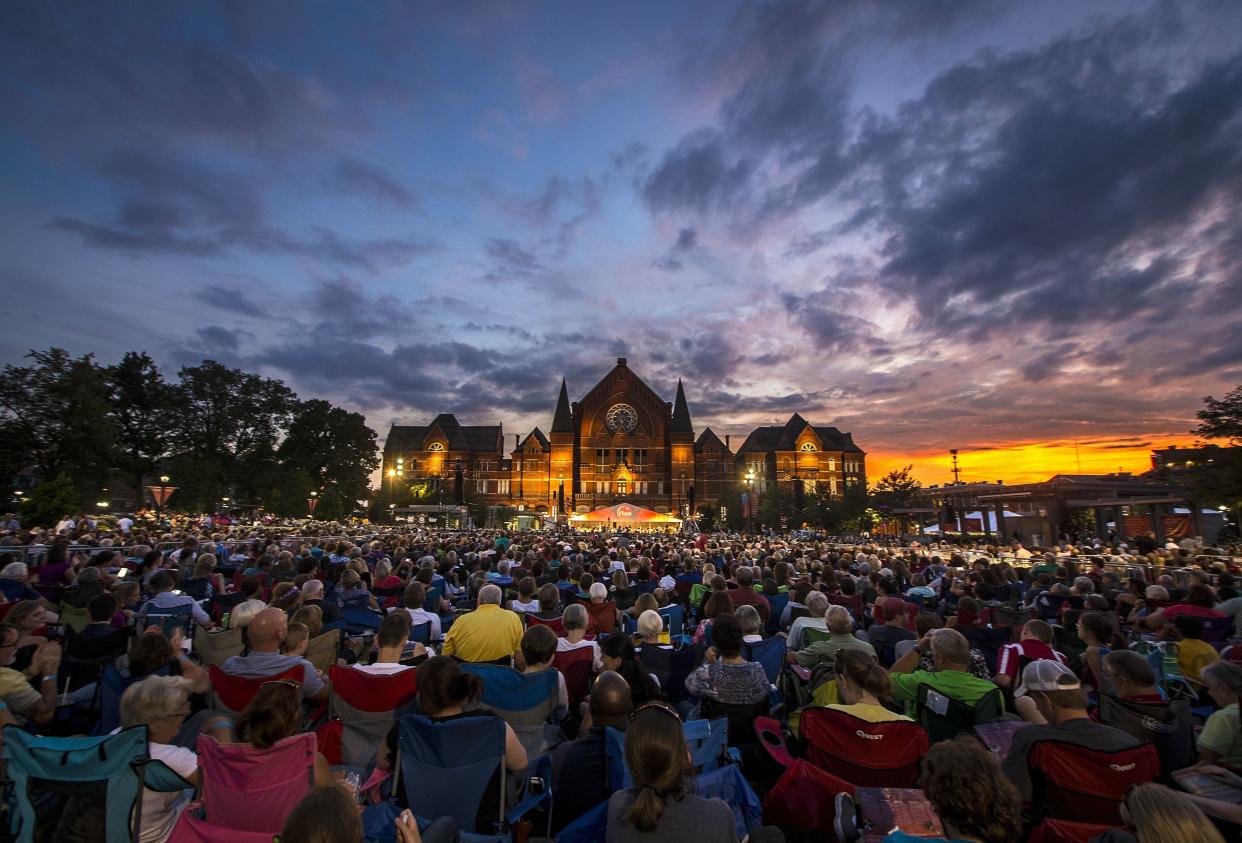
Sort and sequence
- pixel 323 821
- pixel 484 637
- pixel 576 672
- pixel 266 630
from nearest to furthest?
pixel 323 821 < pixel 266 630 < pixel 576 672 < pixel 484 637

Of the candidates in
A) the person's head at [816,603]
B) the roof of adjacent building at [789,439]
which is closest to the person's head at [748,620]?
the person's head at [816,603]

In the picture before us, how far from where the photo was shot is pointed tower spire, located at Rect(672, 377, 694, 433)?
8033 cm

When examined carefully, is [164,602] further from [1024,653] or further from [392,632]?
[1024,653]

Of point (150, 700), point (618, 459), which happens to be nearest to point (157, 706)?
point (150, 700)

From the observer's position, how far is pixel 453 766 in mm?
3328

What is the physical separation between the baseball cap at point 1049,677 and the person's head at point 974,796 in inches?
61.0

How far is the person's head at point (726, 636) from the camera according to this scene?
4605 mm

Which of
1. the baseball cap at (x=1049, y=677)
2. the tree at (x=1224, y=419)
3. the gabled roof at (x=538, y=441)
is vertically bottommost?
the baseball cap at (x=1049, y=677)

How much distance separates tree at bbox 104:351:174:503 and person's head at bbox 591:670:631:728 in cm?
5846

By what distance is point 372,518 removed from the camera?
6594 centimetres

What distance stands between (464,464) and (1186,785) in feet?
276

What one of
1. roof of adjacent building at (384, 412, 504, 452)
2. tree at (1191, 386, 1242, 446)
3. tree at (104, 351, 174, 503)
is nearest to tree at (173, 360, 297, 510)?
tree at (104, 351, 174, 503)

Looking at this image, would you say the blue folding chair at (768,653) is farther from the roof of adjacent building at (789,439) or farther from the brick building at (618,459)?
the roof of adjacent building at (789,439)

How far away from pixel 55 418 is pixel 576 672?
131ft
